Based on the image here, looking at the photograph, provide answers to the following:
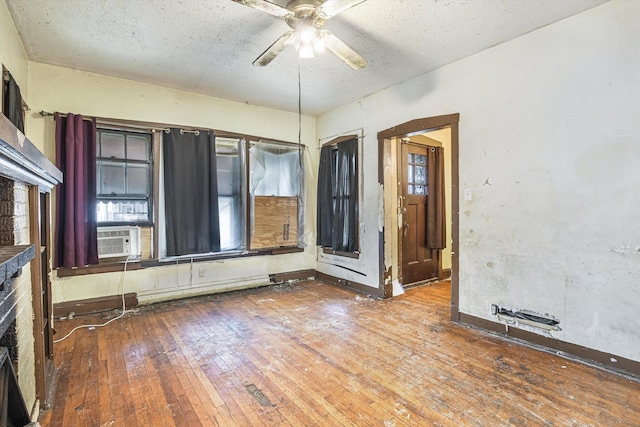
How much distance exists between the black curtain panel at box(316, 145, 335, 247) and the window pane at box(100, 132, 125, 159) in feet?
8.82

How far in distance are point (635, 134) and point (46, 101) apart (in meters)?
5.29

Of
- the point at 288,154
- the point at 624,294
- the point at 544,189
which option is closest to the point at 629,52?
the point at 544,189

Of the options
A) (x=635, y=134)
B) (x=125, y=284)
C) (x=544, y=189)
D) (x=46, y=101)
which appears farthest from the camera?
(x=125, y=284)

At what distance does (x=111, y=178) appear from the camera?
3.63 m

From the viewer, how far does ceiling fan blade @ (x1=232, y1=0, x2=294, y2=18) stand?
1954 millimetres

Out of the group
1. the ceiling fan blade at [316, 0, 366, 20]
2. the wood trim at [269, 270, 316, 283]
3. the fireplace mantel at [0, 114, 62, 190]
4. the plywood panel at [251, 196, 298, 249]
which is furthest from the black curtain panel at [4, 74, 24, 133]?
the wood trim at [269, 270, 316, 283]

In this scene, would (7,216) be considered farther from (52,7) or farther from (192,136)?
(192,136)

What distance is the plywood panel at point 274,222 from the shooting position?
4527 millimetres

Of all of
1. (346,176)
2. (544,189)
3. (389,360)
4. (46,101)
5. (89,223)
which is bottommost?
(389,360)

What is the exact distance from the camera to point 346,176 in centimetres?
452

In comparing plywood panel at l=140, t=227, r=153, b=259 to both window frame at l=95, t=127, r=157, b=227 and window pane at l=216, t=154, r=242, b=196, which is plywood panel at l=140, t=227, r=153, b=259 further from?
window pane at l=216, t=154, r=242, b=196

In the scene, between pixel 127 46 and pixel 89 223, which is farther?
pixel 89 223

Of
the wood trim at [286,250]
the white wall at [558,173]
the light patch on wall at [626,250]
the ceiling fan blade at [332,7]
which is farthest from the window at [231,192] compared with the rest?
the light patch on wall at [626,250]

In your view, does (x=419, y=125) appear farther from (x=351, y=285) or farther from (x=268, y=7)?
(x=351, y=285)
